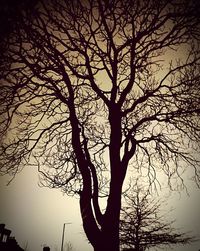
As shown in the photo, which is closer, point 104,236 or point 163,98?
point 104,236

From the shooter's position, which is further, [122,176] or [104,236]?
[122,176]

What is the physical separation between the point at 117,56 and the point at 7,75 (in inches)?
121

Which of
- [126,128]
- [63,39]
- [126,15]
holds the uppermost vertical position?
[126,15]

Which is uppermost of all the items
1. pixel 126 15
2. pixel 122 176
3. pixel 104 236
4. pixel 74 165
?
pixel 126 15

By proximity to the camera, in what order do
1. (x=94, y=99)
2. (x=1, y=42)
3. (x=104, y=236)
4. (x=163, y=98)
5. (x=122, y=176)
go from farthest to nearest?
1. (x=94, y=99)
2. (x=163, y=98)
3. (x=1, y=42)
4. (x=122, y=176)
5. (x=104, y=236)

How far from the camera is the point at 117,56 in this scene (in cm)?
737

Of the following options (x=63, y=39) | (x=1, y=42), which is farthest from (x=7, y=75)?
(x=63, y=39)

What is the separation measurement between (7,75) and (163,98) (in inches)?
179

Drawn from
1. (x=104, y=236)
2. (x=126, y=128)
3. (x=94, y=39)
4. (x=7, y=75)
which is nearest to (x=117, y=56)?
(x=94, y=39)

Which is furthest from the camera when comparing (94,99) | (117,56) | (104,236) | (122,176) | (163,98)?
(94,99)

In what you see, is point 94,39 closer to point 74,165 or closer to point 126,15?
→ point 126,15

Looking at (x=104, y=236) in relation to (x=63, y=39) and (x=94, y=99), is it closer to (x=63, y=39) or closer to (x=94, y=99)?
(x=94, y=99)

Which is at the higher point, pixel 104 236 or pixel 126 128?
pixel 126 128

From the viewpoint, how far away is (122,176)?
5.89 m
